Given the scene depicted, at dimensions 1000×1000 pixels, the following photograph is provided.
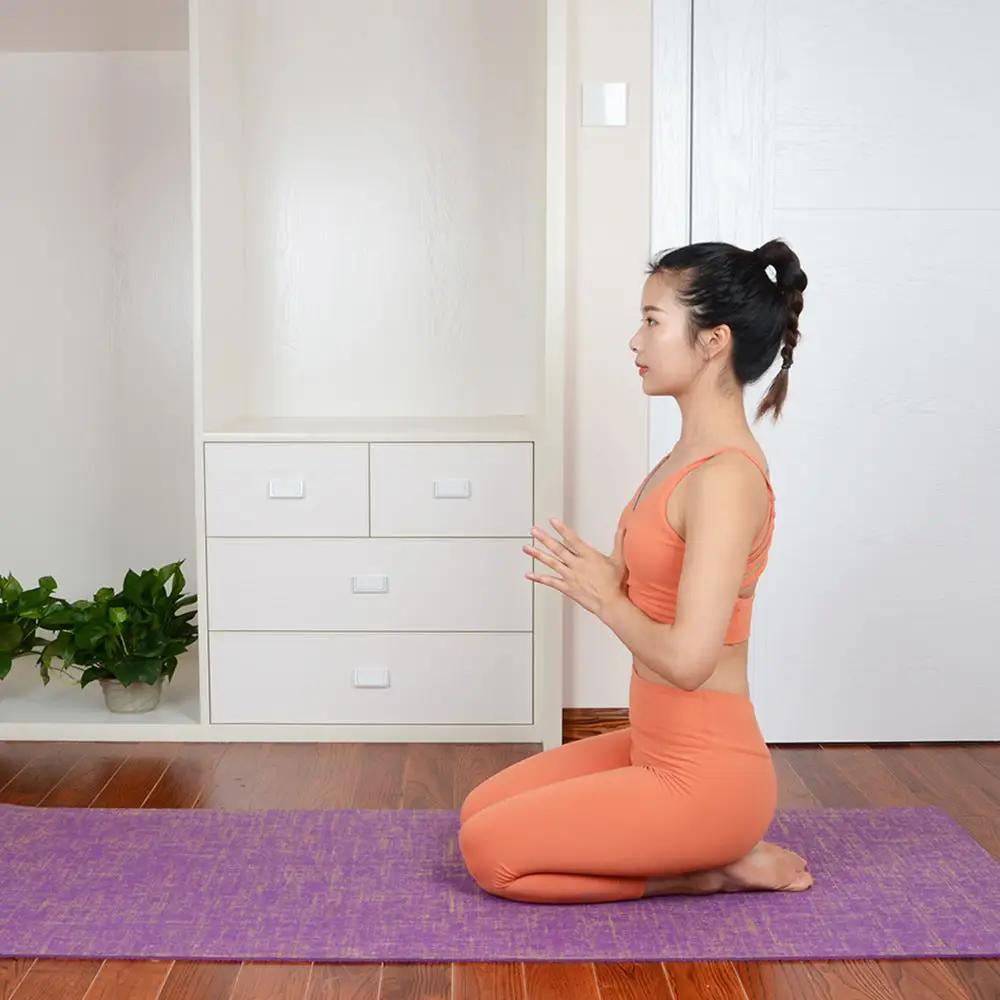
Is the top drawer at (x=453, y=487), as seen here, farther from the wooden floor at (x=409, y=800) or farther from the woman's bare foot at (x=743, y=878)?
the woman's bare foot at (x=743, y=878)

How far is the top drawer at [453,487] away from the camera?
327cm

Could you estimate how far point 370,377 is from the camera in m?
3.83

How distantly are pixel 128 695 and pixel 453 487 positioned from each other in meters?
0.94

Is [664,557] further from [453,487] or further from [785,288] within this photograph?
[453,487]

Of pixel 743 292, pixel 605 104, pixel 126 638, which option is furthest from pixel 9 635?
pixel 743 292

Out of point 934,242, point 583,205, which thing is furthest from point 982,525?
point 583,205

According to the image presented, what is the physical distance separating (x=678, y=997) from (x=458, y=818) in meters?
0.82

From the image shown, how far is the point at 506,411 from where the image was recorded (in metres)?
3.82

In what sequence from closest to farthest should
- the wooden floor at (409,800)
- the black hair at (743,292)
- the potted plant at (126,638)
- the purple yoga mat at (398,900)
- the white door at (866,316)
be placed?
the wooden floor at (409,800) → the purple yoga mat at (398,900) → the black hair at (743,292) → the white door at (866,316) → the potted plant at (126,638)

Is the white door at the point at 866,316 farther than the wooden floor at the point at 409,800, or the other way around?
the white door at the point at 866,316

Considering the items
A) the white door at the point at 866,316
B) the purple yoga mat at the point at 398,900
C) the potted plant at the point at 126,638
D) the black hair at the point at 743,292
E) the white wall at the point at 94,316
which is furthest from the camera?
the white wall at the point at 94,316

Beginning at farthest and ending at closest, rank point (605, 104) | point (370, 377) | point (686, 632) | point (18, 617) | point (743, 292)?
point (370, 377), point (18, 617), point (605, 104), point (743, 292), point (686, 632)

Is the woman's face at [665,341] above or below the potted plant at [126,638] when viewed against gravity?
above

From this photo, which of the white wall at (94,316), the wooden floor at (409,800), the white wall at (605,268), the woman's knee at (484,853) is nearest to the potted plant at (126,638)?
the wooden floor at (409,800)
